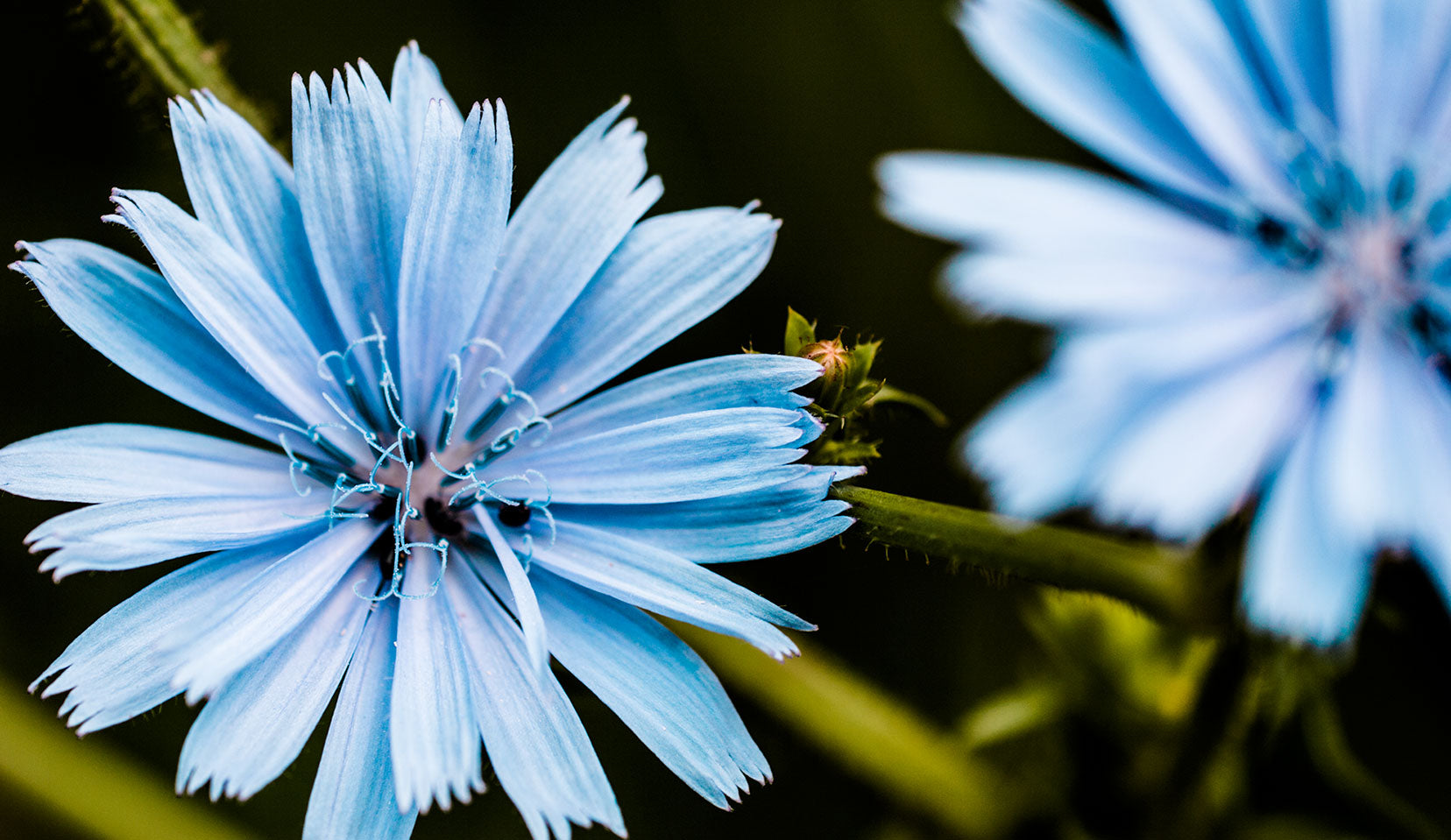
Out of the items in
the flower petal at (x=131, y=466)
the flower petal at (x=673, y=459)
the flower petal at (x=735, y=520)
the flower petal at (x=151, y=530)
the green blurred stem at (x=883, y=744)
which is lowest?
the green blurred stem at (x=883, y=744)

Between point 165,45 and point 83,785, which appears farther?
point 83,785

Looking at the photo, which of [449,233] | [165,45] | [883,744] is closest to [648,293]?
[449,233]

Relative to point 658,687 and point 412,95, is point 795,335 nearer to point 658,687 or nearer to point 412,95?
point 658,687

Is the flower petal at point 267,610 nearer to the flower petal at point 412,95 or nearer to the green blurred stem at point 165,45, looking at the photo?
the flower petal at point 412,95

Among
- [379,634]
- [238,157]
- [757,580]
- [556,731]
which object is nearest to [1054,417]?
[556,731]

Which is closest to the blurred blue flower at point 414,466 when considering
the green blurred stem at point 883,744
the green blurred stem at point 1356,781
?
the green blurred stem at point 883,744

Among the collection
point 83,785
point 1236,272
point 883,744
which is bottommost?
point 883,744

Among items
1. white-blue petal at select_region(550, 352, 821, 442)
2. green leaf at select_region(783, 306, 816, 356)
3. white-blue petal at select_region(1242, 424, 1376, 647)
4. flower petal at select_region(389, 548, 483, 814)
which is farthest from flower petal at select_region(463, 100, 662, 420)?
white-blue petal at select_region(1242, 424, 1376, 647)
